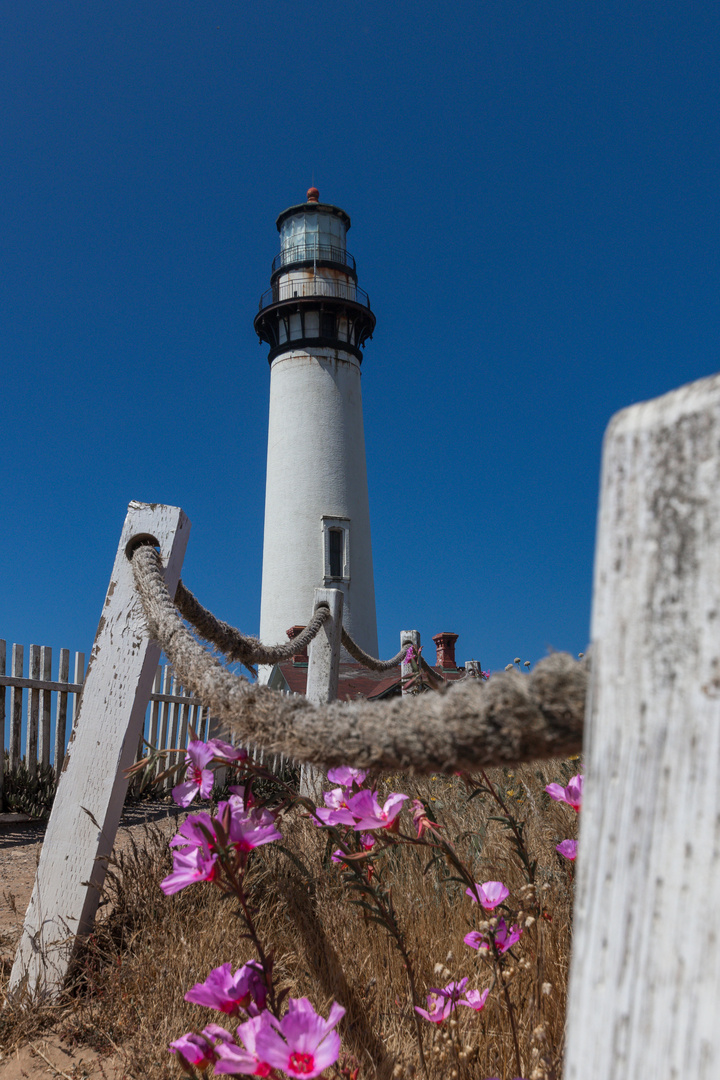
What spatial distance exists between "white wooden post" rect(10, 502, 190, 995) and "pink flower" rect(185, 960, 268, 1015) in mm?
1523

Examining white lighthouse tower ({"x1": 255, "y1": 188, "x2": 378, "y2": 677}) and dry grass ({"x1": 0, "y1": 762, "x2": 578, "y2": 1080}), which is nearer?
dry grass ({"x1": 0, "y1": 762, "x2": 578, "y2": 1080})

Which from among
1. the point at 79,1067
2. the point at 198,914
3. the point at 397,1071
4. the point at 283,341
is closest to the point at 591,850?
the point at 397,1071

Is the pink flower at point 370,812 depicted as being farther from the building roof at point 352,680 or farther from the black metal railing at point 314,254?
the black metal railing at point 314,254

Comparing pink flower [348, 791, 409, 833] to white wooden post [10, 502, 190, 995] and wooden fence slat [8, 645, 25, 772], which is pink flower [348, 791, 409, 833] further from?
wooden fence slat [8, 645, 25, 772]

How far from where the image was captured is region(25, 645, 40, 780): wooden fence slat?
8312mm

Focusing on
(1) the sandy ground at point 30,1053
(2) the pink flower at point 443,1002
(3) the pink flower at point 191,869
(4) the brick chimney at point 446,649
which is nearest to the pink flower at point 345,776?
(3) the pink flower at point 191,869

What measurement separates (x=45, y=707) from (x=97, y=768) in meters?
6.67

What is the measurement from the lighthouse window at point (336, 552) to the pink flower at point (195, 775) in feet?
52.7

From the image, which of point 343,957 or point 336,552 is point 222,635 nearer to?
point 343,957

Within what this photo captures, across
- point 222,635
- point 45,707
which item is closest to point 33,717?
point 45,707

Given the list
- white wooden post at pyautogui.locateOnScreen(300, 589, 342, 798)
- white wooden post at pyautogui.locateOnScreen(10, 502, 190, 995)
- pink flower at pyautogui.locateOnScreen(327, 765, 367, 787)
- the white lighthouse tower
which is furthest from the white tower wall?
pink flower at pyautogui.locateOnScreen(327, 765, 367, 787)

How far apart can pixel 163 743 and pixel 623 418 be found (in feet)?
34.9

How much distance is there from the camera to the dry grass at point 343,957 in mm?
1813

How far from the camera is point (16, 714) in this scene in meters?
8.23
